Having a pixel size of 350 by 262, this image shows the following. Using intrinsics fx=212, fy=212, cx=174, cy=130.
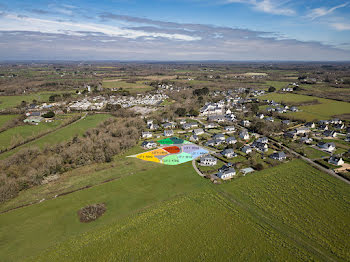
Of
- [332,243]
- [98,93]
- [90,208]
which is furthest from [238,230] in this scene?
[98,93]

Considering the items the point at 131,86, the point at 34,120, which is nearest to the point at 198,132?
the point at 34,120

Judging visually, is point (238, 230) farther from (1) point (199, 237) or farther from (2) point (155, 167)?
(2) point (155, 167)

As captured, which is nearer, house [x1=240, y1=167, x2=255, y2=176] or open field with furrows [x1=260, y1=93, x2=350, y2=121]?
house [x1=240, y1=167, x2=255, y2=176]

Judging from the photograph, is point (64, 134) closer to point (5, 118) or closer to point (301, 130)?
point (5, 118)

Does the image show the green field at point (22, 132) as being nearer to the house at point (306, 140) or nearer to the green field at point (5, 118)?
the green field at point (5, 118)

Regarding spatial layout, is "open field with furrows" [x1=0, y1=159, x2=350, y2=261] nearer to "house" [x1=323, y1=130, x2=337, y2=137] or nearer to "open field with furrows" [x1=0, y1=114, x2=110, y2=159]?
"open field with furrows" [x1=0, y1=114, x2=110, y2=159]
